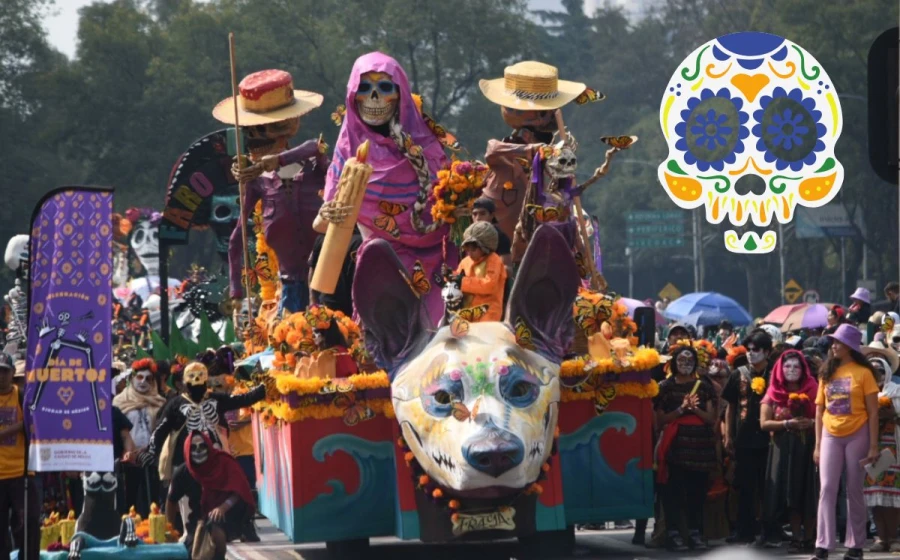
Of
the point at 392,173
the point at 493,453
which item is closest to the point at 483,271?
the point at 493,453

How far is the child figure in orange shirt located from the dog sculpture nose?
1.38m

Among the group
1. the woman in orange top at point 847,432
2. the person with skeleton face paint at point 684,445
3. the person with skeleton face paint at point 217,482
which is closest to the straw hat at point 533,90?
the person with skeleton face paint at point 684,445

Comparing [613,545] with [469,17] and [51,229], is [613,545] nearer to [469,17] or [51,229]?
[51,229]

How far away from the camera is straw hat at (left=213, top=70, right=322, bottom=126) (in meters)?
17.0

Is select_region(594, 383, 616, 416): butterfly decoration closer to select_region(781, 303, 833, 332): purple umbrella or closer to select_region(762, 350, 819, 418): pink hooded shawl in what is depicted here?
select_region(762, 350, 819, 418): pink hooded shawl

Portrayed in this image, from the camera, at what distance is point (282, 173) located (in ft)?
54.3

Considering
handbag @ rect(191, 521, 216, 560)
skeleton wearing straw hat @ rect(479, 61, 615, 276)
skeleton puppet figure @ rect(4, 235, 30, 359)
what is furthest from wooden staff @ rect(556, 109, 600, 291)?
skeleton puppet figure @ rect(4, 235, 30, 359)

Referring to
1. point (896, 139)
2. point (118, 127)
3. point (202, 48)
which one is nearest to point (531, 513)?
point (896, 139)

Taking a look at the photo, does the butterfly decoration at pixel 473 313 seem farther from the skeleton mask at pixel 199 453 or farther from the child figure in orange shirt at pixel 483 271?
the skeleton mask at pixel 199 453

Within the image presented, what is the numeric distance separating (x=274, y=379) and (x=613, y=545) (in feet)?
11.2

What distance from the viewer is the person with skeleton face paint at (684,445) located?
15000mm

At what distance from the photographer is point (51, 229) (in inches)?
475

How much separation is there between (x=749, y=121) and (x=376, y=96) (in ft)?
12.2

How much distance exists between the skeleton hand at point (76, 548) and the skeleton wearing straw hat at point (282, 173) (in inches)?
161
